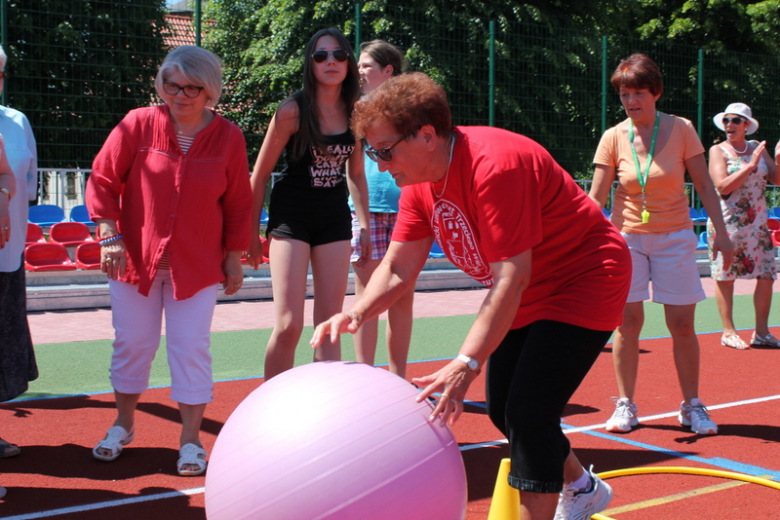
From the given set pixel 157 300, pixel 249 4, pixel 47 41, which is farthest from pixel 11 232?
pixel 249 4

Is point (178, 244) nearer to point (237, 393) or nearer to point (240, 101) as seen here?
point (237, 393)

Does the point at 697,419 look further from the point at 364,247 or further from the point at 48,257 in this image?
the point at 48,257

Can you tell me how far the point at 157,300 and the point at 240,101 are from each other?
16.3 metres

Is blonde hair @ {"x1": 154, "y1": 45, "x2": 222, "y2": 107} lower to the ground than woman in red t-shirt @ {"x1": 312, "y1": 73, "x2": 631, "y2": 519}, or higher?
higher

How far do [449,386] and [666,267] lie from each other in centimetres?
296

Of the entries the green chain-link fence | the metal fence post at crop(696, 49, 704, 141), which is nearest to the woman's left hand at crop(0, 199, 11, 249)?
A: the green chain-link fence

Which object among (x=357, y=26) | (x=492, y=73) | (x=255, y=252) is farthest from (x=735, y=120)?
(x=492, y=73)

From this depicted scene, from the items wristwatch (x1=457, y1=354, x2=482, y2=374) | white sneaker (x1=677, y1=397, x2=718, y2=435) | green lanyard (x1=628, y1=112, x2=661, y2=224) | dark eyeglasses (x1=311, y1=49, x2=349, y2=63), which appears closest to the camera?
wristwatch (x1=457, y1=354, x2=482, y2=374)

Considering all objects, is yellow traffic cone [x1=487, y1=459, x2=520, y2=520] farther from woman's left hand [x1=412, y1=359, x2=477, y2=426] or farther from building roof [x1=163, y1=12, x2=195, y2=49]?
building roof [x1=163, y1=12, x2=195, y2=49]

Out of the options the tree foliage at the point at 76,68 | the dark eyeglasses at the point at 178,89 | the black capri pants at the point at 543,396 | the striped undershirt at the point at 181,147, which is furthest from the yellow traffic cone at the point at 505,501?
the tree foliage at the point at 76,68

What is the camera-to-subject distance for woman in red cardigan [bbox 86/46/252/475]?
4.45 meters

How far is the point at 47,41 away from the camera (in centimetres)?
1139

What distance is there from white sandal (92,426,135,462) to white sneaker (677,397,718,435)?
3.32 m

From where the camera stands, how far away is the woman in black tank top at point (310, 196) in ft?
16.1
